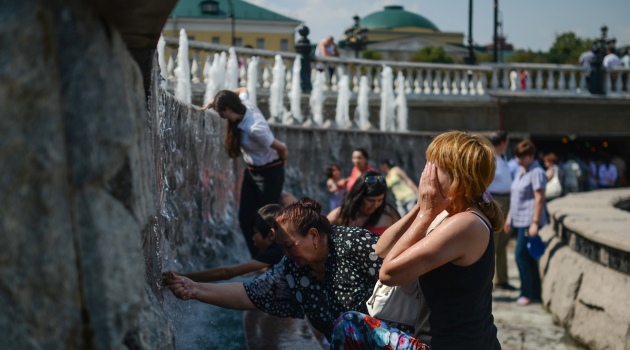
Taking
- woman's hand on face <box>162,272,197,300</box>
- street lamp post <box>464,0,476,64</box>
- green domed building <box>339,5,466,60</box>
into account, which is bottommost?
woman's hand on face <box>162,272,197,300</box>

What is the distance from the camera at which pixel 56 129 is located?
2.08 meters

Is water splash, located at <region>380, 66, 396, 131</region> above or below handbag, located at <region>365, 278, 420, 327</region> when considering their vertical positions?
above

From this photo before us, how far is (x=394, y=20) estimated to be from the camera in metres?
90.4

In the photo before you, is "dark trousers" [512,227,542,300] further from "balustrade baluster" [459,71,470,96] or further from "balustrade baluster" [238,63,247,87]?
"balustrade baluster" [459,71,470,96]

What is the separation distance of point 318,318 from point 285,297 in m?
0.18

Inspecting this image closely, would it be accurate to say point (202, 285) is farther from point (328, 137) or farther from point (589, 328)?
point (328, 137)

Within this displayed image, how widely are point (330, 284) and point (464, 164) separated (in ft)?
3.45

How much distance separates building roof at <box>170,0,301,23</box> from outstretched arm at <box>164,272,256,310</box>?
57674mm

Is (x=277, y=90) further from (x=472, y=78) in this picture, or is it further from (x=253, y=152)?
(x=253, y=152)

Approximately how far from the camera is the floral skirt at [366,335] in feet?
11.7

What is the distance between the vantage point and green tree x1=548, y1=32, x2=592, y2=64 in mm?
57281

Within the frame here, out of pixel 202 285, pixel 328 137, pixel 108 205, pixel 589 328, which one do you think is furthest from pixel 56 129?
pixel 328 137

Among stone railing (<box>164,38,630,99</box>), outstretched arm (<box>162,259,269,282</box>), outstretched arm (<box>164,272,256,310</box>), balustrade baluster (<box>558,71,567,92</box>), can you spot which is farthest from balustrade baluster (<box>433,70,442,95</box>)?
outstretched arm (<box>164,272,256,310</box>)

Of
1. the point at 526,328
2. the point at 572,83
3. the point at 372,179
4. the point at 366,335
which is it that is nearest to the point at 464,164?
the point at 366,335
